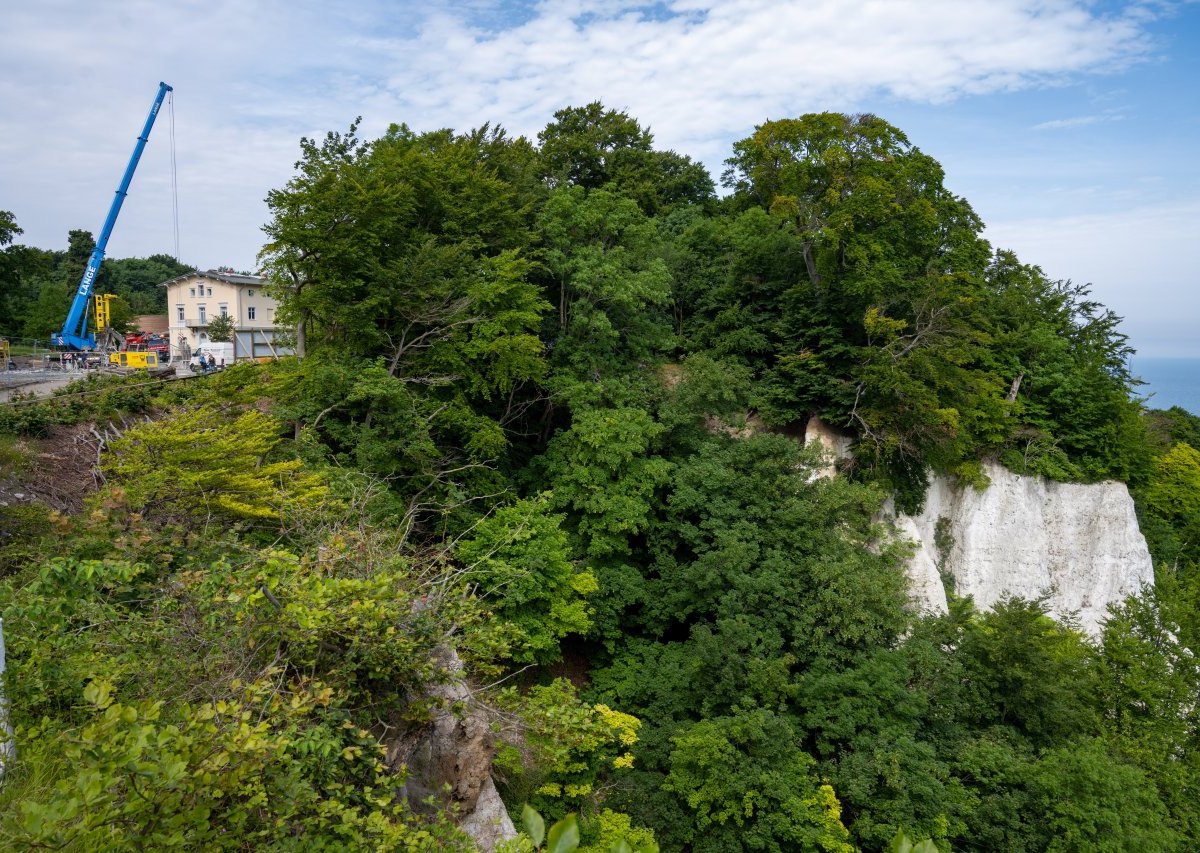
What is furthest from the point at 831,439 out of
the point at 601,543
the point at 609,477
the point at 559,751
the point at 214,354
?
the point at 214,354

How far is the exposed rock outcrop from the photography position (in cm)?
649

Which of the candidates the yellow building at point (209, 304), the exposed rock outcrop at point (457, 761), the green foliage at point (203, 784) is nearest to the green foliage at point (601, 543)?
the green foliage at point (203, 784)

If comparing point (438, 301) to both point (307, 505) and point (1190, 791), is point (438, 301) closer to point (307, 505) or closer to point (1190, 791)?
point (307, 505)

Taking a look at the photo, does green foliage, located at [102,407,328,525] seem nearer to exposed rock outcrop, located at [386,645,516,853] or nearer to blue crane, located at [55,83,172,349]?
exposed rock outcrop, located at [386,645,516,853]

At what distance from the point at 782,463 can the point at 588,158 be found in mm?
18051

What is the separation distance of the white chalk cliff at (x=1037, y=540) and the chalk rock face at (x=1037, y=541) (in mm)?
28

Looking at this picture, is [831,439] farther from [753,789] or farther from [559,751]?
[559,751]

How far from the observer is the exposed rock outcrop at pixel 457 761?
6.49 m

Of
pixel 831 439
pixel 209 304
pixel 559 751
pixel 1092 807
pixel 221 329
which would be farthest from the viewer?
pixel 209 304

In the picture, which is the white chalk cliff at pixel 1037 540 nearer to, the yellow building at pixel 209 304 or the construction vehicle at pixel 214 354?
the construction vehicle at pixel 214 354

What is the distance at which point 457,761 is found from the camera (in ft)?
22.9

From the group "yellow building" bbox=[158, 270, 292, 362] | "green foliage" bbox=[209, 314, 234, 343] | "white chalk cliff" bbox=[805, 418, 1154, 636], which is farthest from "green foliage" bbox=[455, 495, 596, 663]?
"green foliage" bbox=[209, 314, 234, 343]

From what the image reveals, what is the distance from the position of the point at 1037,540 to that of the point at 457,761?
21.2m

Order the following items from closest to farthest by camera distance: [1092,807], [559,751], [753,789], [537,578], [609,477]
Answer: [559,751], [1092,807], [753,789], [537,578], [609,477]
